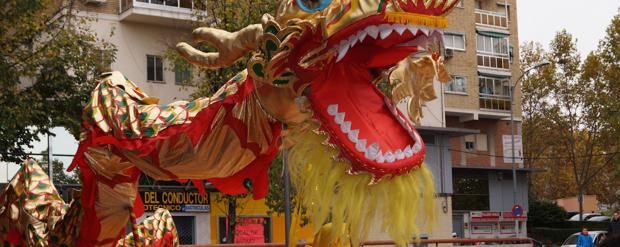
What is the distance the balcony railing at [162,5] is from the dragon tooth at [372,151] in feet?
60.1

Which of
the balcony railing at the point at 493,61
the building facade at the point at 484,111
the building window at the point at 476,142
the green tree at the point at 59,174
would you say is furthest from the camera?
the building window at the point at 476,142

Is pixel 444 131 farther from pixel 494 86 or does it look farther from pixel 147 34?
pixel 147 34

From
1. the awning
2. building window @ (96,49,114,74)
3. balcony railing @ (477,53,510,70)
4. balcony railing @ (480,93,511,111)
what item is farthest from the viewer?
balcony railing @ (477,53,510,70)

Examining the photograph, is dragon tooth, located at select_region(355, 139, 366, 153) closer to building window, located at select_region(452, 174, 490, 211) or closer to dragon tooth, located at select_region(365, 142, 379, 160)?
dragon tooth, located at select_region(365, 142, 379, 160)

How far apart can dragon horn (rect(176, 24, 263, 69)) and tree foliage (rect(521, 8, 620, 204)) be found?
25.5 metres

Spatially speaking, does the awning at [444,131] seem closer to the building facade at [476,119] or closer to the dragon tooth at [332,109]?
the building facade at [476,119]

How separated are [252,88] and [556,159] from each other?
119 feet

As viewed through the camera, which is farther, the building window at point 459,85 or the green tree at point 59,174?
the building window at point 459,85

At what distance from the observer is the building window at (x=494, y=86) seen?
3244 cm

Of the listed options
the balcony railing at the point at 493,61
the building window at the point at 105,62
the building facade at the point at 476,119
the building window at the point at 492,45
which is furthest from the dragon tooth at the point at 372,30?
the building window at the point at 492,45

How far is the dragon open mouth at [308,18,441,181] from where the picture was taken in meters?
2.77

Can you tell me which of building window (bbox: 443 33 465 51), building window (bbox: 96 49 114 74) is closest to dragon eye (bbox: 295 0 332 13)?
building window (bbox: 96 49 114 74)

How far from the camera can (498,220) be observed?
1200 inches

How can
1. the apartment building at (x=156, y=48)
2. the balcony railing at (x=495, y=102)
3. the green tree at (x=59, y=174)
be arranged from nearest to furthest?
the green tree at (x=59, y=174) → the apartment building at (x=156, y=48) → the balcony railing at (x=495, y=102)
